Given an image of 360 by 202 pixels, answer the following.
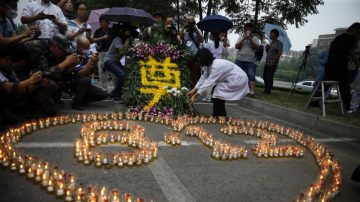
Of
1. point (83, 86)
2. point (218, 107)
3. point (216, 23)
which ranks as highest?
point (216, 23)

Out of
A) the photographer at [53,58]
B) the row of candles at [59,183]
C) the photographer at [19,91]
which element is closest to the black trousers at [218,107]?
the photographer at [53,58]

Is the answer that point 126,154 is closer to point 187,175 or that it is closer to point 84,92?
point 187,175

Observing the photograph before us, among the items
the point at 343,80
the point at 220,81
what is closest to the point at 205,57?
the point at 220,81

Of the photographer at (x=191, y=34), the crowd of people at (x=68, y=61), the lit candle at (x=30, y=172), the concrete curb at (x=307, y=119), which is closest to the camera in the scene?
the lit candle at (x=30, y=172)

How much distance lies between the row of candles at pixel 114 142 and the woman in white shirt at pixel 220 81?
1778 mm

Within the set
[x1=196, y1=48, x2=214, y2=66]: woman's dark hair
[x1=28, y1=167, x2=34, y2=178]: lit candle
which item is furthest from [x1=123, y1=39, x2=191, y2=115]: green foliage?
[x1=28, y1=167, x2=34, y2=178]: lit candle

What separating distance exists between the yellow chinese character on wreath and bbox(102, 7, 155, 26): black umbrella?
3.87 metres

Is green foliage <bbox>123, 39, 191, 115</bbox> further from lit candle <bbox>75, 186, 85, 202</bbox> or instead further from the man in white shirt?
lit candle <bbox>75, 186, 85, 202</bbox>

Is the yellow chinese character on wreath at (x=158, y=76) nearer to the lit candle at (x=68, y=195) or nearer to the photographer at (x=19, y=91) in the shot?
the photographer at (x=19, y=91)

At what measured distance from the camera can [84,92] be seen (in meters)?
7.21

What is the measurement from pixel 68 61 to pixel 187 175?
359 centimetres

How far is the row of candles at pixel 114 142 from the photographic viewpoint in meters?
3.98

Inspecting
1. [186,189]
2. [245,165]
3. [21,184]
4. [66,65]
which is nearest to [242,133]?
[245,165]

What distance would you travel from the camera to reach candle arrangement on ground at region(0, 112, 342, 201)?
3.20 meters
